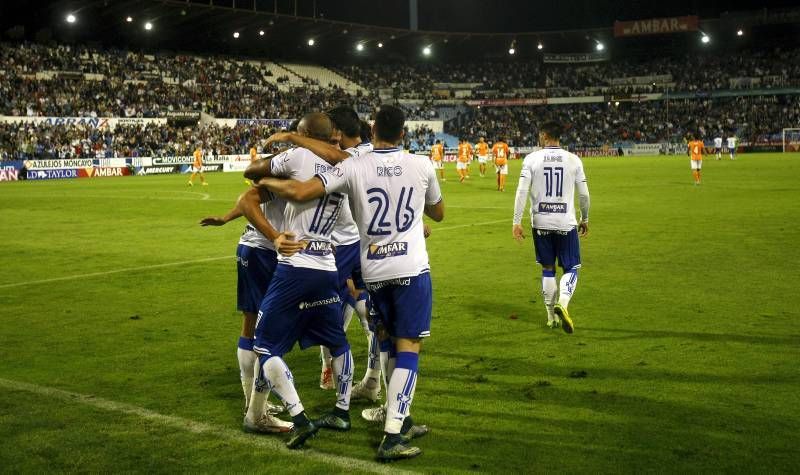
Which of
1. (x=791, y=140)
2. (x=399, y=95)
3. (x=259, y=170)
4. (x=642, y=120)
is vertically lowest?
(x=259, y=170)

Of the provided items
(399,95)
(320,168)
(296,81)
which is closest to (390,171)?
(320,168)

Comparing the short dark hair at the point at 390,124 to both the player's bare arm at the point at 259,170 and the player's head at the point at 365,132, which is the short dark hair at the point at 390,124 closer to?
the player's bare arm at the point at 259,170

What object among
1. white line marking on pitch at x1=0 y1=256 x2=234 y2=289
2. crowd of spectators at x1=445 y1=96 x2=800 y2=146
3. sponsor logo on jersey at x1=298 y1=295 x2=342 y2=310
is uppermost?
crowd of spectators at x1=445 y1=96 x2=800 y2=146

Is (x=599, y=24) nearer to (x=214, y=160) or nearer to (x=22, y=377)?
(x=214, y=160)

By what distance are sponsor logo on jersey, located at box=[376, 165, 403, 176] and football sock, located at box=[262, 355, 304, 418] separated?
1.40m

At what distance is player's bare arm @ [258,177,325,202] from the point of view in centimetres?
479

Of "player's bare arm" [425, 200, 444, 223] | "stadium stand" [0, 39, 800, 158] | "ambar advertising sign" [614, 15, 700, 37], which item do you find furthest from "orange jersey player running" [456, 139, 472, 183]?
"ambar advertising sign" [614, 15, 700, 37]

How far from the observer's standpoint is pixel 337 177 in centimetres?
493

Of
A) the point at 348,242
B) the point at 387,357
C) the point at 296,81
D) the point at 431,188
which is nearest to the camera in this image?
the point at 431,188

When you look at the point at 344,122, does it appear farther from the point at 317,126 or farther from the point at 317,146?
the point at 317,146

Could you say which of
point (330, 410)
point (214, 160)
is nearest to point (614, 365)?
point (330, 410)

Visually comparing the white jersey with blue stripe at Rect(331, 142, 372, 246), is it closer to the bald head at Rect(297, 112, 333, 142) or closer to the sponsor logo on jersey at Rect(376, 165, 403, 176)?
the bald head at Rect(297, 112, 333, 142)

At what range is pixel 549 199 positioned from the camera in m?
8.63

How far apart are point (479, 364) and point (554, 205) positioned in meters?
2.28
